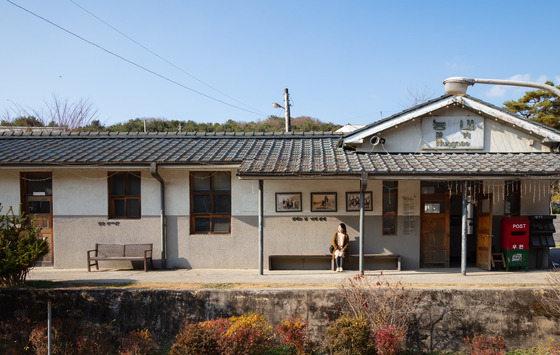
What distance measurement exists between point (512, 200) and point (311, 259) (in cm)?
618

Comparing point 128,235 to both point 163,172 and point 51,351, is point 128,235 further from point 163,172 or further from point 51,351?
point 51,351

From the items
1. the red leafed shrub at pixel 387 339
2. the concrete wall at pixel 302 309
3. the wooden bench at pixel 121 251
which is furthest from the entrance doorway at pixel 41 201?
the red leafed shrub at pixel 387 339

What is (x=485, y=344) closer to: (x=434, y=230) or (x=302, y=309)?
(x=302, y=309)

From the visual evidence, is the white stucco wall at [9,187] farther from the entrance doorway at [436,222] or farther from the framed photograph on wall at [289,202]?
the entrance doorway at [436,222]

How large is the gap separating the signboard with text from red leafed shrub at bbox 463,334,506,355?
17.5 ft

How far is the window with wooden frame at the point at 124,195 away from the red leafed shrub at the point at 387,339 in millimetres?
7756

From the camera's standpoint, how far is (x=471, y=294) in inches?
309

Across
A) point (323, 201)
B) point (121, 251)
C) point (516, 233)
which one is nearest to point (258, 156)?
point (323, 201)

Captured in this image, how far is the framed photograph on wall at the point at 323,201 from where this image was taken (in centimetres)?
1130

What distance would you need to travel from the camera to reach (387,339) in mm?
6840

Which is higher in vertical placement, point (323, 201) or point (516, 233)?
point (323, 201)

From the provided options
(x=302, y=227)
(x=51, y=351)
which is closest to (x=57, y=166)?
(x=51, y=351)

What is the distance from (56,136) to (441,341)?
13.1 m

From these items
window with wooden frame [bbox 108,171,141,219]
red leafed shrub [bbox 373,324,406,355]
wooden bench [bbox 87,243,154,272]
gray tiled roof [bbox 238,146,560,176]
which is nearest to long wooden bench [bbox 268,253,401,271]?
gray tiled roof [bbox 238,146,560,176]
